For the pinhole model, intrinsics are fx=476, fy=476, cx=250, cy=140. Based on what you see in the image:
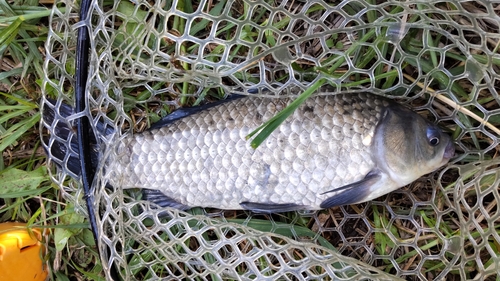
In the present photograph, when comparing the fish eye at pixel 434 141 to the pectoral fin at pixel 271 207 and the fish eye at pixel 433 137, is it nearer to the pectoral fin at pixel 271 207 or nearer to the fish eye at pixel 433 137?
the fish eye at pixel 433 137

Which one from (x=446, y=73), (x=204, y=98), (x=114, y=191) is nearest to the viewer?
(x=446, y=73)

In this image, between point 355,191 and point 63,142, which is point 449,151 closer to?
point 355,191

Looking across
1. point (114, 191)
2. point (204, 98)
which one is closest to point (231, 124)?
point (204, 98)

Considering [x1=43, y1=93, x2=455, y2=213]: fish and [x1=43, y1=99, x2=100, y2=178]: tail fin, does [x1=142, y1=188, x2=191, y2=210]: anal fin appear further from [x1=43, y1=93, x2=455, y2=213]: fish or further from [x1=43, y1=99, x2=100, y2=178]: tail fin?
[x1=43, y1=99, x2=100, y2=178]: tail fin

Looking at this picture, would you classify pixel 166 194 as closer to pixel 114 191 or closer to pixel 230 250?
pixel 114 191

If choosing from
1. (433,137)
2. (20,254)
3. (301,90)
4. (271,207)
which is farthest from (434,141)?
(20,254)

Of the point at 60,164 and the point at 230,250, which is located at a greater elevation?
the point at 60,164

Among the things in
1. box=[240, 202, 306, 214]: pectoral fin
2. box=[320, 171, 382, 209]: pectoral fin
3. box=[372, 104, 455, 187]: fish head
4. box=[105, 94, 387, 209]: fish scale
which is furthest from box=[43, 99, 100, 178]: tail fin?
box=[372, 104, 455, 187]: fish head
